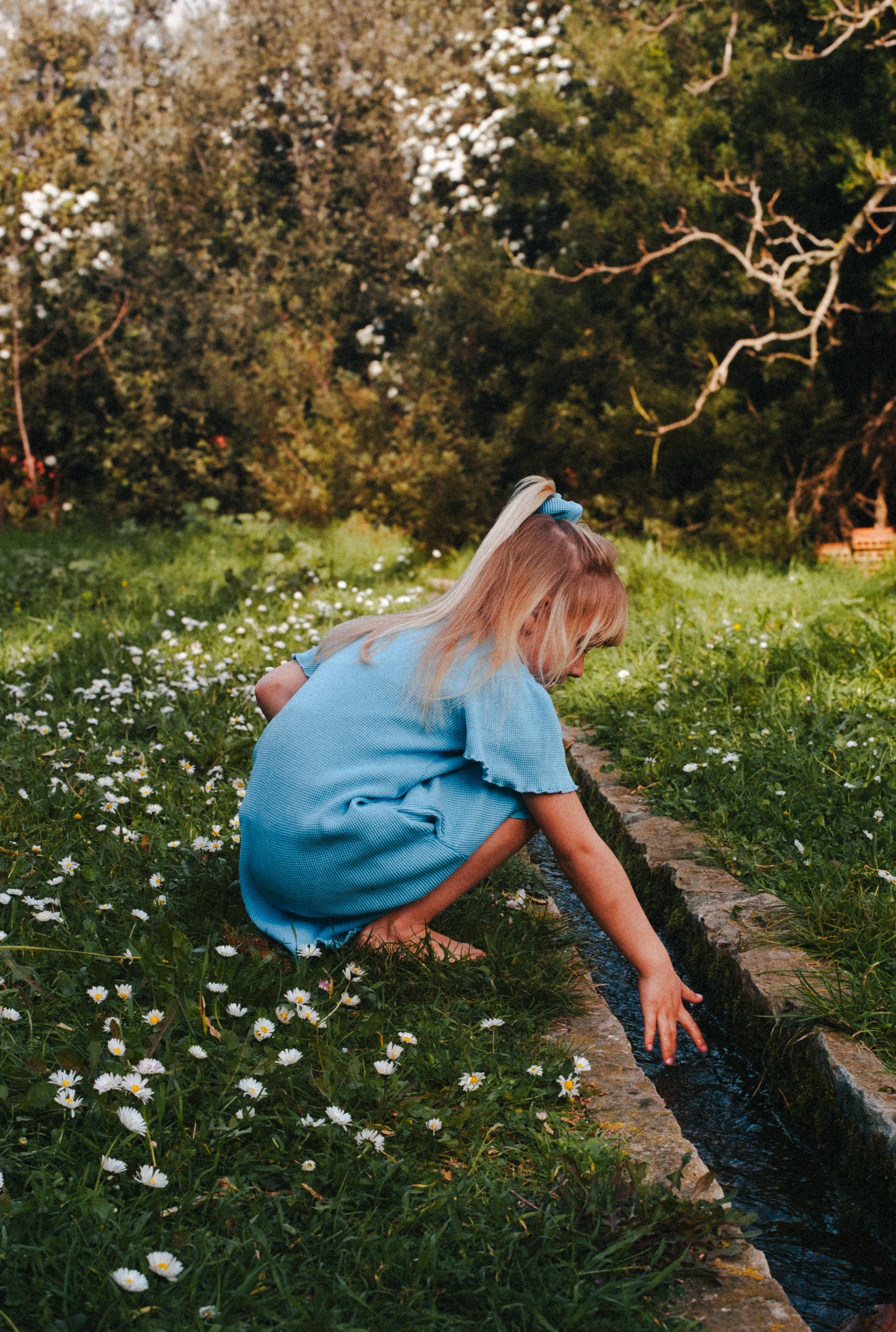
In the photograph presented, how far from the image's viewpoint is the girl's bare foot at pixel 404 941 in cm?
224

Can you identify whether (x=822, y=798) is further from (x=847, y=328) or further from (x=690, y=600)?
(x=847, y=328)

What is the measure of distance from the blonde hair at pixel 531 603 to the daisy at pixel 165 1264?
1.07 meters

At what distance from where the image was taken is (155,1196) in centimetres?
153

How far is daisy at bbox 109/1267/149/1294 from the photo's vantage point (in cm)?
128

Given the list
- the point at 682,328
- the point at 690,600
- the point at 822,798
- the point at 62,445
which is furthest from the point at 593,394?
the point at 822,798

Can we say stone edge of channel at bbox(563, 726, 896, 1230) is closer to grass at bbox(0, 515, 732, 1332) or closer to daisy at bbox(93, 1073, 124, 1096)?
grass at bbox(0, 515, 732, 1332)

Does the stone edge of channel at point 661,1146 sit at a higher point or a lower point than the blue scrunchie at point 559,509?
lower

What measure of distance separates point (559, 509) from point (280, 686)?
766mm

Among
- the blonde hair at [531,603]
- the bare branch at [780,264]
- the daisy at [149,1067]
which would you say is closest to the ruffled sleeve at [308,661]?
the blonde hair at [531,603]

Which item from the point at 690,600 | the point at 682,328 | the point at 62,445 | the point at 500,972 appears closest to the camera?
the point at 500,972

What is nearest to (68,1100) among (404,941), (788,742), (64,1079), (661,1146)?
(64,1079)

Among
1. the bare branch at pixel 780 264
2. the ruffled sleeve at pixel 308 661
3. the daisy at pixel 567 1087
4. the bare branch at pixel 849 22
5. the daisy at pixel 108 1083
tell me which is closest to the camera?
the daisy at pixel 108 1083

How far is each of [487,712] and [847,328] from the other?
22.6 feet

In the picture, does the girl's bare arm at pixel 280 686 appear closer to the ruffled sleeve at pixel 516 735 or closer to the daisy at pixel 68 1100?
the ruffled sleeve at pixel 516 735
